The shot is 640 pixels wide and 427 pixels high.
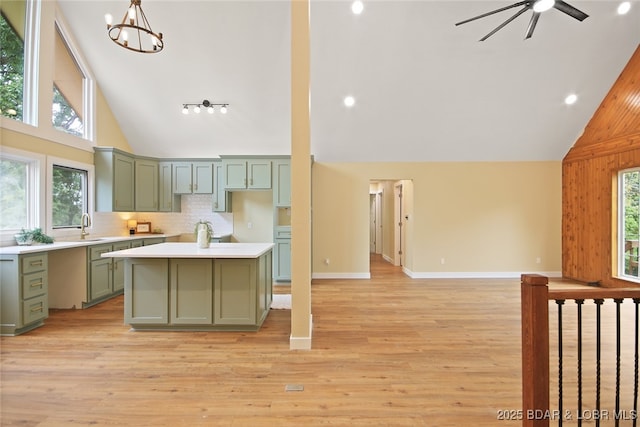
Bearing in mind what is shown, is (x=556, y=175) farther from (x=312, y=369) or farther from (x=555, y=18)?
(x=312, y=369)

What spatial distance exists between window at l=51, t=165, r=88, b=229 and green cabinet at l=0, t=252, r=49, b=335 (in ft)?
4.18

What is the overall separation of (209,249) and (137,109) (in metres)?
3.64

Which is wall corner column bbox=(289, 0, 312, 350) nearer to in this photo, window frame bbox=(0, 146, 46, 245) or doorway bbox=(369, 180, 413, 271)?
window frame bbox=(0, 146, 46, 245)

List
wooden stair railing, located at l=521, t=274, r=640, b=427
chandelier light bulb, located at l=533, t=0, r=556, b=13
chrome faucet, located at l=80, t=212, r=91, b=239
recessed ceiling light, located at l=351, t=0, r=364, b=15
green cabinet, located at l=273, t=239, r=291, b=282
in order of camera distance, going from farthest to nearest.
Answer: green cabinet, located at l=273, t=239, r=291, b=282 < chrome faucet, located at l=80, t=212, r=91, b=239 < recessed ceiling light, located at l=351, t=0, r=364, b=15 < chandelier light bulb, located at l=533, t=0, r=556, b=13 < wooden stair railing, located at l=521, t=274, r=640, b=427

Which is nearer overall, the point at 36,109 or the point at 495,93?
the point at 36,109

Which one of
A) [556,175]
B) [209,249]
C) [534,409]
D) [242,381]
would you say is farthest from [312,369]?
[556,175]

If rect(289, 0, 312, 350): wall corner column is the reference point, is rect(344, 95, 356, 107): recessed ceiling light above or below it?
above

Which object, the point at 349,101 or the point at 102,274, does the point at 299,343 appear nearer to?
the point at 102,274

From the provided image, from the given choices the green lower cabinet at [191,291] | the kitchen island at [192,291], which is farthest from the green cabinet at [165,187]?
the green lower cabinet at [191,291]

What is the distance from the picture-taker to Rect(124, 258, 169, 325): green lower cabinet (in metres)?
3.35

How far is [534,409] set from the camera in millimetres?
1628

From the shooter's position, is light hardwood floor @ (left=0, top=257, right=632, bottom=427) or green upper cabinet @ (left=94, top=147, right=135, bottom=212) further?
green upper cabinet @ (left=94, top=147, right=135, bottom=212)

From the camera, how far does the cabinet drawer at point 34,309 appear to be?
132 inches

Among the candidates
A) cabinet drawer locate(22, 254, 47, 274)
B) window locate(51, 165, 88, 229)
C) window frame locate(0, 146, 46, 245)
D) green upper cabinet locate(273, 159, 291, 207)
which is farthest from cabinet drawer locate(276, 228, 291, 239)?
window frame locate(0, 146, 46, 245)
